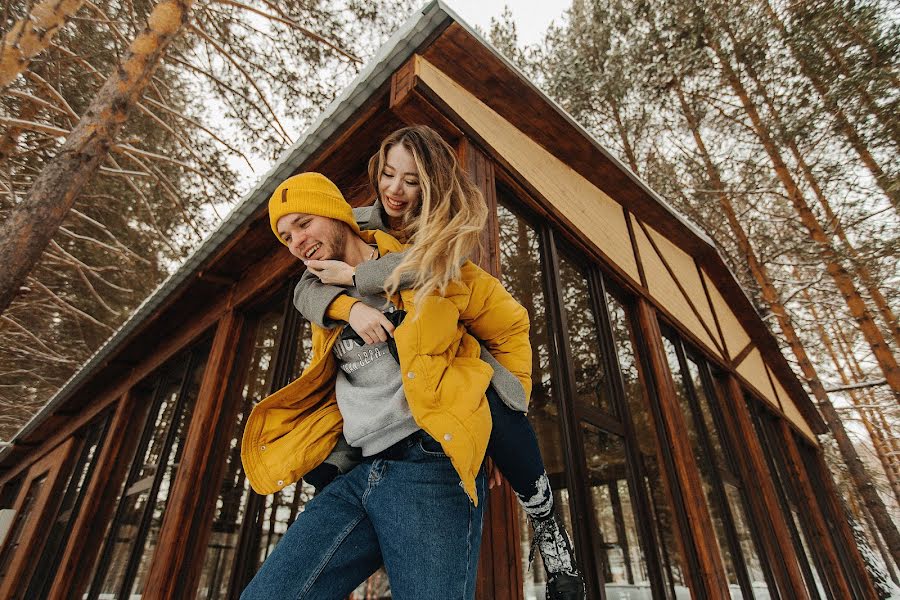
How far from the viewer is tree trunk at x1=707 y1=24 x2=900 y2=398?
7504 millimetres

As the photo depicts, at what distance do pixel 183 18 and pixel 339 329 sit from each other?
4.56 m

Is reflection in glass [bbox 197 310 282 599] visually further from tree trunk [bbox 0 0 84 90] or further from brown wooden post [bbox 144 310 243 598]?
tree trunk [bbox 0 0 84 90]

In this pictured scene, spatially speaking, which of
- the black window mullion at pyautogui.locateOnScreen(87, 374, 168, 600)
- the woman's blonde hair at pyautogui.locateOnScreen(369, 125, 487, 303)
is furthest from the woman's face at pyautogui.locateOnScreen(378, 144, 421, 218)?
the black window mullion at pyautogui.locateOnScreen(87, 374, 168, 600)

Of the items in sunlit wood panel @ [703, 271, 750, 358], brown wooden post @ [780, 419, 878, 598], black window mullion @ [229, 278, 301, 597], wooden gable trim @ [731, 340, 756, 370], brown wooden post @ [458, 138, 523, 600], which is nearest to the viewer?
brown wooden post @ [458, 138, 523, 600]

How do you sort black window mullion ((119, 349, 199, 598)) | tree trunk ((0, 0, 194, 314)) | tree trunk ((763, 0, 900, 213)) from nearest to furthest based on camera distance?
tree trunk ((0, 0, 194, 314)) < black window mullion ((119, 349, 199, 598)) < tree trunk ((763, 0, 900, 213))

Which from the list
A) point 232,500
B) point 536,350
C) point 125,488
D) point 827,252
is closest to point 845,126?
point 827,252

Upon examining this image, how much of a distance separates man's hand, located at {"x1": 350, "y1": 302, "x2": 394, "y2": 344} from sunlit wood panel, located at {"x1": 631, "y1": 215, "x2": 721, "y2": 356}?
11.1 feet

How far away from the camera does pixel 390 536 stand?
3.20ft

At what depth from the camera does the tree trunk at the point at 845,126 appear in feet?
22.6

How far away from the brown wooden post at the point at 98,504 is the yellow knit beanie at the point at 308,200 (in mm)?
4890

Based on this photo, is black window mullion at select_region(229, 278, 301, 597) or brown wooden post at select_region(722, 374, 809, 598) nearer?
black window mullion at select_region(229, 278, 301, 597)

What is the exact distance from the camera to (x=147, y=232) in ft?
25.8

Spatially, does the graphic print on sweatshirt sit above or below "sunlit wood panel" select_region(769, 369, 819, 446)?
below

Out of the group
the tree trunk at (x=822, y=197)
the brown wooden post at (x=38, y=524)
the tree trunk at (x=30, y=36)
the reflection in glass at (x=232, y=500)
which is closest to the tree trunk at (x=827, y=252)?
the tree trunk at (x=822, y=197)
